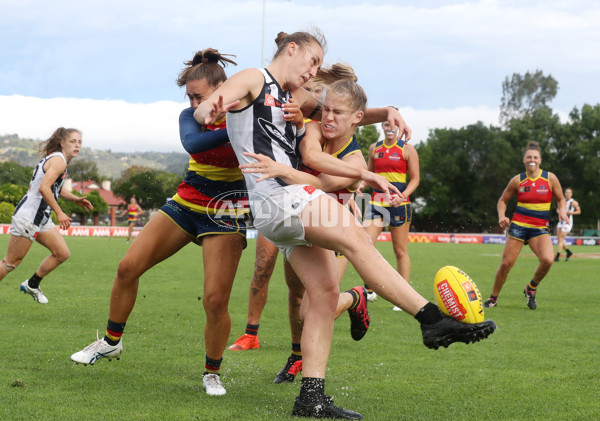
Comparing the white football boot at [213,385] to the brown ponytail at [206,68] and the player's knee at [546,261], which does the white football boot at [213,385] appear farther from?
the player's knee at [546,261]

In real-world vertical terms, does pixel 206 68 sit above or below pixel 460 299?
above

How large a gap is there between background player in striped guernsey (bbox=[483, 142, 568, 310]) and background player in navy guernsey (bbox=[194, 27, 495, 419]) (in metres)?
6.24

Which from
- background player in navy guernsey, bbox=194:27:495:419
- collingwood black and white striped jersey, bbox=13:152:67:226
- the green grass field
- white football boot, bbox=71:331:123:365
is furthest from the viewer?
collingwood black and white striped jersey, bbox=13:152:67:226

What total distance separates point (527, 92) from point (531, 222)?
204 ft

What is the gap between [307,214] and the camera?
11.9 ft

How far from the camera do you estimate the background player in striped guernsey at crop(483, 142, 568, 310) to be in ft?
31.7

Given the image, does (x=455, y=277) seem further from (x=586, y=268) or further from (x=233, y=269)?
(x=586, y=268)

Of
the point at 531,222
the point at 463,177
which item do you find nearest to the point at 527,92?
the point at 463,177

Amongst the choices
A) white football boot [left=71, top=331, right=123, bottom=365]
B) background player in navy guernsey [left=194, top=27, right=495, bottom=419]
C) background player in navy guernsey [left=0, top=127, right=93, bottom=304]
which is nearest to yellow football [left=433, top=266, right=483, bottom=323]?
background player in navy guernsey [left=194, top=27, right=495, bottom=419]

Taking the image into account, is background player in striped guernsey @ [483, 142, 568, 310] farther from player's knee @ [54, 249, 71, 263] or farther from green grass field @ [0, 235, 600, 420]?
player's knee @ [54, 249, 71, 263]

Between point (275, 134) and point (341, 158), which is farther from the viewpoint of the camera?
point (341, 158)

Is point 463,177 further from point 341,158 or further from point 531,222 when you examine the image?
point 341,158

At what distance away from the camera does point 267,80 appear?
150 inches

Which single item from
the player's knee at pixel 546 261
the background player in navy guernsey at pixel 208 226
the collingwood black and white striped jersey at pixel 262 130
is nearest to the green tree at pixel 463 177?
the player's knee at pixel 546 261
